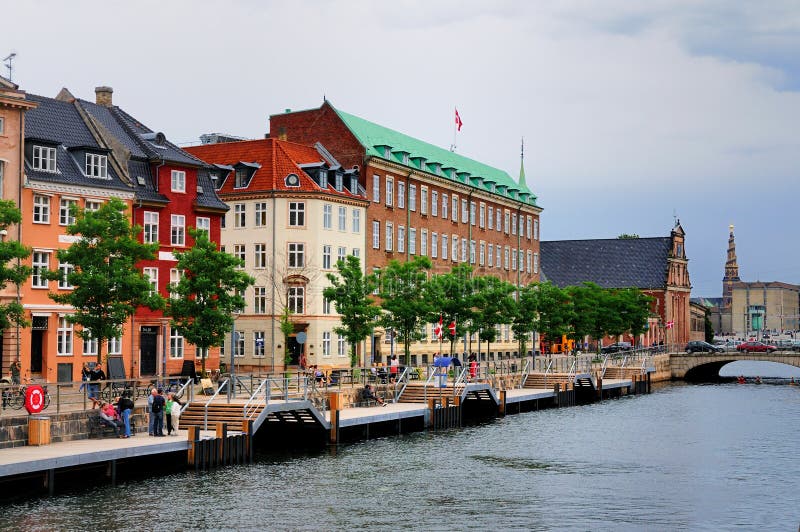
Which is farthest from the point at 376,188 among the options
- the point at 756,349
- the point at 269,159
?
the point at 756,349

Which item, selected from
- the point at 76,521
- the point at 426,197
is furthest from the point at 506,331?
the point at 76,521

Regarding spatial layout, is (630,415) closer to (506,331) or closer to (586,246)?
(506,331)

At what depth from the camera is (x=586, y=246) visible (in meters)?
166

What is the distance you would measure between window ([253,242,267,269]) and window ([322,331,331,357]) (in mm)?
6789

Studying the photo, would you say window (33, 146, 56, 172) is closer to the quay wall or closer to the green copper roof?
the quay wall

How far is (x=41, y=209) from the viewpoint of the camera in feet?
190

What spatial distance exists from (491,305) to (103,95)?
31.7 metres

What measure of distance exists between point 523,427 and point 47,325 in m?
26.9

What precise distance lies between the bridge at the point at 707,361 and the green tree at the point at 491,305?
42.8 metres

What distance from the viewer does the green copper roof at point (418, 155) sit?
86688mm

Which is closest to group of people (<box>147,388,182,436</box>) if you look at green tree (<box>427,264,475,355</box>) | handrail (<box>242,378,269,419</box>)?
handrail (<box>242,378,269,419</box>)

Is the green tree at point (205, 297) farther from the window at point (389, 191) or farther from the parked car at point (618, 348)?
the parked car at point (618, 348)

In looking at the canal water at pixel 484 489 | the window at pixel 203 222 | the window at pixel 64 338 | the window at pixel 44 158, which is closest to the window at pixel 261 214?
the window at pixel 203 222

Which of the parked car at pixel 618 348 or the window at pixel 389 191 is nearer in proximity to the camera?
the window at pixel 389 191
